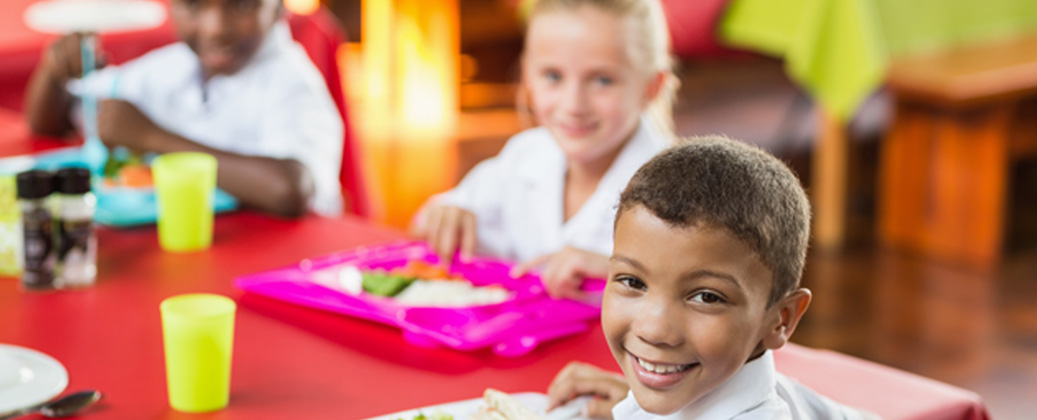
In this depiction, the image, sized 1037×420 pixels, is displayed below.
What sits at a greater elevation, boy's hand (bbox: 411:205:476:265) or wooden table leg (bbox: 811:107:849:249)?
boy's hand (bbox: 411:205:476:265)

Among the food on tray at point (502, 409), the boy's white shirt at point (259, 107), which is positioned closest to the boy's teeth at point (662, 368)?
the food on tray at point (502, 409)

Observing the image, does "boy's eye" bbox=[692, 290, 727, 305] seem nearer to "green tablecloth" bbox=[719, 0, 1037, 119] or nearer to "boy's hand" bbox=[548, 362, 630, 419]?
"boy's hand" bbox=[548, 362, 630, 419]

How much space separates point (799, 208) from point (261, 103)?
1227 millimetres

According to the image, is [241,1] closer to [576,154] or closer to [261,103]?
[261,103]

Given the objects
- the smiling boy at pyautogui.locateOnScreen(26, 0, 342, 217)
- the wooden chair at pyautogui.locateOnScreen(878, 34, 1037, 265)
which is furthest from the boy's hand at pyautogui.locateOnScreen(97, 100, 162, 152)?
the wooden chair at pyautogui.locateOnScreen(878, 34, 1037, 265)

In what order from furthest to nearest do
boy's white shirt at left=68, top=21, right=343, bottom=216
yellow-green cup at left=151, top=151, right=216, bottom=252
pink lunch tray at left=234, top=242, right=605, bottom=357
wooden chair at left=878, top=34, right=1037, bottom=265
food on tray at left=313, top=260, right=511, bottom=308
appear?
wooden chair at left=878, top=34, right=1037, bottom=265 → boy's white shirt at left=68, top=21, right=343, bottom=216 → yellow-green cup at left=151, top=151, right=216, bottom=252 → food on tray at left=313, top=260, right=511, bottom=308 → pink lunch tray at left=234, top=242, right=605, bottom=357

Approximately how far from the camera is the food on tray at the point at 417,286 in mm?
1271

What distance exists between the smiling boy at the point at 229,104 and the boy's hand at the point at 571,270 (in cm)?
52

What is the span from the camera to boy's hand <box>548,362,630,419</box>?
1.00 meters

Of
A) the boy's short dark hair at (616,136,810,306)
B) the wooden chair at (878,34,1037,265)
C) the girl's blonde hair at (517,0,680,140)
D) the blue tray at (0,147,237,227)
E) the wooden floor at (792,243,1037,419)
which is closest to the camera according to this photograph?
the boy's short dark hair at (616,136,810,306)

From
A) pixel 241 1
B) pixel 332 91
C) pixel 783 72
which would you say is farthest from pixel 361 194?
pixel 783 72

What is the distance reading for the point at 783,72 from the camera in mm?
4152

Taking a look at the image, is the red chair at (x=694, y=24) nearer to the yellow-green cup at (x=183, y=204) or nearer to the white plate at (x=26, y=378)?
the yellow-green cup at (x=183, y=204)

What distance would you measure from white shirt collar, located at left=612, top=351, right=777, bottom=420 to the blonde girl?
0.42m
